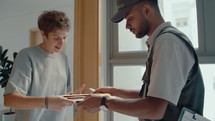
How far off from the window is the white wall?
930mm

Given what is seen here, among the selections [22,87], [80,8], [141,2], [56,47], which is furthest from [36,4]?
[141,2]

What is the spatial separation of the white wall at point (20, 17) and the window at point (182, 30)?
3.05ft

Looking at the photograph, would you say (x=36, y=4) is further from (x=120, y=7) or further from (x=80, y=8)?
(x=120, y=7)

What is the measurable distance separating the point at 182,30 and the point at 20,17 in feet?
9.44

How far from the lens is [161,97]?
0.67 m

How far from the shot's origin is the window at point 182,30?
4.21 ft

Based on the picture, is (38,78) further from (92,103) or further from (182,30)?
(182,30)

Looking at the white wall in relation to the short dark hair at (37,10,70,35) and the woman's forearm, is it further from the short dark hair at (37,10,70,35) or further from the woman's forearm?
the woman's forearm

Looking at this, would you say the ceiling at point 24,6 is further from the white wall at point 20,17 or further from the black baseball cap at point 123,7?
the black baseball cap at point 123,7

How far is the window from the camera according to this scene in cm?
128

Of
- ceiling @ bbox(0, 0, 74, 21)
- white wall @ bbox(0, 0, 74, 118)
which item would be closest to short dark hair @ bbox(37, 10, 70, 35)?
white wall @ bbox(0, 0, 74, 118)

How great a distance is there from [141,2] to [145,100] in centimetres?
50

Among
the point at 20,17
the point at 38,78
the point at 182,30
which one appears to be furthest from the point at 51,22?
the point at 20,17

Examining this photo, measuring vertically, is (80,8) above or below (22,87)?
above
